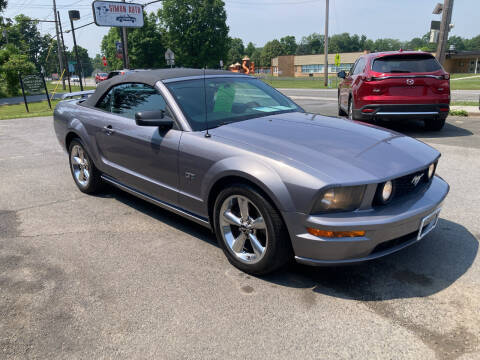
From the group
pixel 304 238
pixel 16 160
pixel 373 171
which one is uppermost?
pixel 373 171

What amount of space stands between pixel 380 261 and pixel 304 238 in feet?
3.17

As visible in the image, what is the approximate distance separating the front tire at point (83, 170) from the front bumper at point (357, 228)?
3038mm

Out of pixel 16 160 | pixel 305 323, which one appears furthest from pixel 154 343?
pixel 16 160

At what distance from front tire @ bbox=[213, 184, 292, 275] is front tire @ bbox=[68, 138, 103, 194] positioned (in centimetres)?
232

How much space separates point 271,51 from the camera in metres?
136

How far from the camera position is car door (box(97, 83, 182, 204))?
3.61 meters

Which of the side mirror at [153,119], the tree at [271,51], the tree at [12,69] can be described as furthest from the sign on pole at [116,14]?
the tree at [271,51]

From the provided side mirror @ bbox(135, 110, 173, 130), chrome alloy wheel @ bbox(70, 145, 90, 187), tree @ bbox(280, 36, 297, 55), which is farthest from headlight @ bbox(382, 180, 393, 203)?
tree @ bbox(280, 36, 297, 55)

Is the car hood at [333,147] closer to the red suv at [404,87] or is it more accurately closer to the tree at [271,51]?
the red suv at [404,87]

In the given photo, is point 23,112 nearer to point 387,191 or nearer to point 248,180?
point 248,180

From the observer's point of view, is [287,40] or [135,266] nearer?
[135,266]

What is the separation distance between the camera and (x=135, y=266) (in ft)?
11.0

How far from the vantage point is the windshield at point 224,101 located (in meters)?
3.64

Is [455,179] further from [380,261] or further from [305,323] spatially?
[305,323]
